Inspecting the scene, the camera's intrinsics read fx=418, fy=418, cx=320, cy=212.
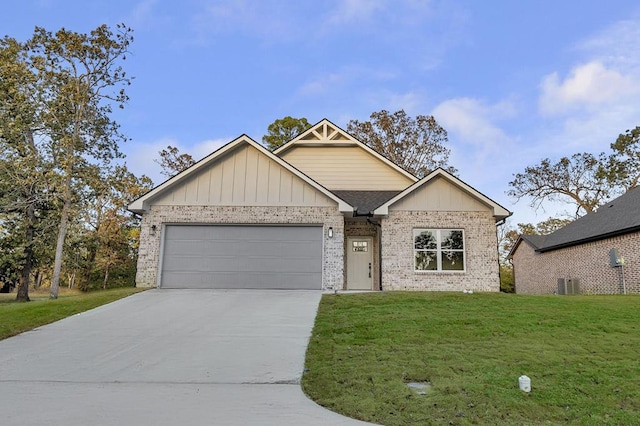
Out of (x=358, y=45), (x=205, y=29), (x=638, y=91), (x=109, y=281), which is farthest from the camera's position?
(x=109, y=281)

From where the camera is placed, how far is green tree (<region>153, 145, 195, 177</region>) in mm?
33438

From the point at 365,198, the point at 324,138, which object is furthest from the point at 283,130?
the point at 365,198

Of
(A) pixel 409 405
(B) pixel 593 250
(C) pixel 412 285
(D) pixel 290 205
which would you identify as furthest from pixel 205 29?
(B) pixel 593 250

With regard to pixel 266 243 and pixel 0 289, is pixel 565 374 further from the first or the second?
pixel 0 289

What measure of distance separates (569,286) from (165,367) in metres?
18.5

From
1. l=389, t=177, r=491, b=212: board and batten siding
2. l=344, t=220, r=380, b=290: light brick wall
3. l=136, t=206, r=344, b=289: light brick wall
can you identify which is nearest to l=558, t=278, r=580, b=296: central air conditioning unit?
l=389, t=177, r=491, b=212: board and batten siding

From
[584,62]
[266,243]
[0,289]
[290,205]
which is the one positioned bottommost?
[0,289]

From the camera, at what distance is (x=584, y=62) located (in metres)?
16.3

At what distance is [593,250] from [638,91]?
8433 mm

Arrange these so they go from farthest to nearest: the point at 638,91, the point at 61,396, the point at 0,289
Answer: the point at 0,289 → the point at 638,91 → the point at 61,396

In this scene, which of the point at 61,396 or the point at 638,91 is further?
the point at 638,91

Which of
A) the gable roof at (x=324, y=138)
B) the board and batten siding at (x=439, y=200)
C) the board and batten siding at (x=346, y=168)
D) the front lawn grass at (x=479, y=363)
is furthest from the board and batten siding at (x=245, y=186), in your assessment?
the front lawn grass at (x=479, y=363)

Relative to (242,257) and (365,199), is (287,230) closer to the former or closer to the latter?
(242,257)

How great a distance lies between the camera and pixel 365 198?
1645cm
